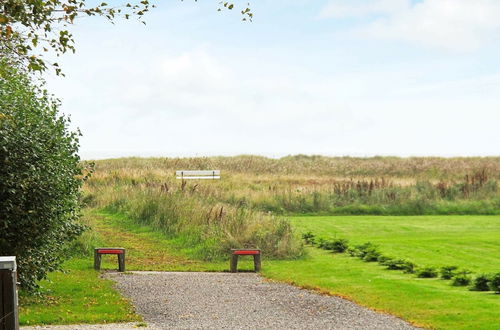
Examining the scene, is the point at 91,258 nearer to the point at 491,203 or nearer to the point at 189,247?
the point at 189,247

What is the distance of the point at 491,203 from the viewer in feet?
104

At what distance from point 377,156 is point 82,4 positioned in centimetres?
6163

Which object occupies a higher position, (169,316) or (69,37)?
(69,37)

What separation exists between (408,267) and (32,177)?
27.0ft

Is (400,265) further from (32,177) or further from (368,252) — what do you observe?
(32,177)

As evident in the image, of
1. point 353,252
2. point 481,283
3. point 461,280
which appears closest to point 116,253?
point 353,252

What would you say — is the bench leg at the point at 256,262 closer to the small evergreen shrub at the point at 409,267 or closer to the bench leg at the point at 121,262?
the bench leg at the point at 121,262

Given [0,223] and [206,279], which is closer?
[0,223]

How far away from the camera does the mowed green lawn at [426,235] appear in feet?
58.7

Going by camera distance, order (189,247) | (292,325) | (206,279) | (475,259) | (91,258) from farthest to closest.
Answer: (189,247)
(91,258)
(475,259)
(206,279)
(292,325)

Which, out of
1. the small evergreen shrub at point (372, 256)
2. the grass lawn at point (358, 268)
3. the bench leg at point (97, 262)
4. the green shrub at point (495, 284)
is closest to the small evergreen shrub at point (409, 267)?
the grass lawn at point (358, 268)

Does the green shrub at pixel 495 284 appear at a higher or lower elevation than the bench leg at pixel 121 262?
lower

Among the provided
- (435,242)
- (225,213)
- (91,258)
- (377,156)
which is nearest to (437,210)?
(435,242)

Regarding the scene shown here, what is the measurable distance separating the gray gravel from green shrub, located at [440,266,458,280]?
3.09 metres
